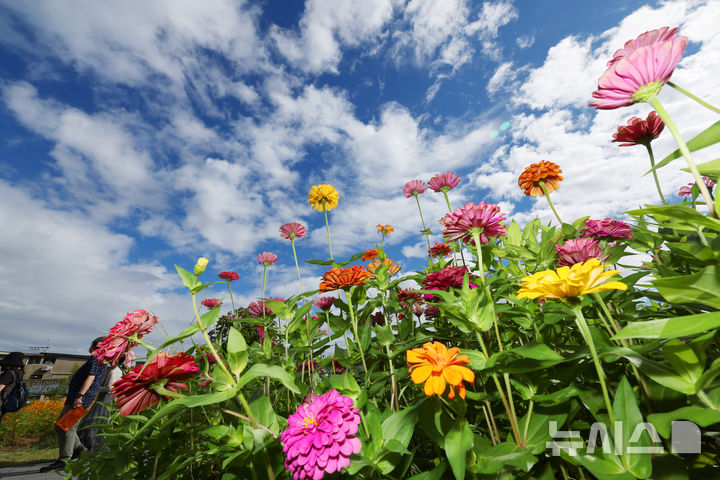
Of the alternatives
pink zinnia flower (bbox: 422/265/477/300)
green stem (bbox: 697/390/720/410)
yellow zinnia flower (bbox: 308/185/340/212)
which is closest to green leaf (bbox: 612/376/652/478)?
green stem (bbox: 697/390/720/410)

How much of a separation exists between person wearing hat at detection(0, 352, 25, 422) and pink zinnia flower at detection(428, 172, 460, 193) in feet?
23.7

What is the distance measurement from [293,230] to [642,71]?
9.11 ft

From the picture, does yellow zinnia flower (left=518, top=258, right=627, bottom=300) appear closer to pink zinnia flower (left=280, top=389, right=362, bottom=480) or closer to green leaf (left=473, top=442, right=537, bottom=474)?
green leaf (left=473, top=442, right=537, bottom=474)

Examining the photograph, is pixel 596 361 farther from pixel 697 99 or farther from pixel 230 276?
pixel 230 276

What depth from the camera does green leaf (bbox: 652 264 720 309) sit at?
2.09 feet

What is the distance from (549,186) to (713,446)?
1680 millimetres

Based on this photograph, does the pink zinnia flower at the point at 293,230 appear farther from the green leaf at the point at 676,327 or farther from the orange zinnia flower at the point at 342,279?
the green leaf at the point at 676,327

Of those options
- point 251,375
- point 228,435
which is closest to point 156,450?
point 228,435

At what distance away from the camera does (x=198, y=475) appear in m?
1.52

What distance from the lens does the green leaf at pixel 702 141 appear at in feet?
2.10

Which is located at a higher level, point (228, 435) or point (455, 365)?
point (455, 365)

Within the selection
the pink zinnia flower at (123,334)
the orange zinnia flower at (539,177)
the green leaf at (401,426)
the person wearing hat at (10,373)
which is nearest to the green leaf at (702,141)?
the green leaf at (401,426)


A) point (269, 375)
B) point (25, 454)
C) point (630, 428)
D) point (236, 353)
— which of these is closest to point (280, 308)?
point (236, 353)

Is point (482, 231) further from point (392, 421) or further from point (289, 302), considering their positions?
point (289, 302)
